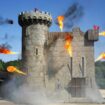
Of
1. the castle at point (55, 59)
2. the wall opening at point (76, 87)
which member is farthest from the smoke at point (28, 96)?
the wall opening at point (76, 87)

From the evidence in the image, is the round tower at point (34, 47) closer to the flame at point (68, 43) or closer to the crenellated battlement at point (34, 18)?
the crenellated battlement at point (34, 18)

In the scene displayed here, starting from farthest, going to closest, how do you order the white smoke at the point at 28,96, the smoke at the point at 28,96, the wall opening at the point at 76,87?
the wall opening at the point at 76,87 < the smoke at the point at 28,96 < the white smoke at the point at 28,96

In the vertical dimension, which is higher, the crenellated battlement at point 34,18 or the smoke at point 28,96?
the crenellated battlement at point 34,18

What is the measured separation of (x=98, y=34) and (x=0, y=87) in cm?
2486

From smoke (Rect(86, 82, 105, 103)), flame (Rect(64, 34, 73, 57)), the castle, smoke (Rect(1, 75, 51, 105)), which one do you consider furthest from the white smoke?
flame (Rect(64, 34, 73, 57))

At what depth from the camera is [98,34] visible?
57.5 meters

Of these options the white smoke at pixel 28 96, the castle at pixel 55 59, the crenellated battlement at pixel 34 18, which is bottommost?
the white smoke at pixel 28 96

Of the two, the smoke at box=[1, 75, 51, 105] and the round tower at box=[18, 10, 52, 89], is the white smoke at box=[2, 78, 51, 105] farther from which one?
the round tower at box=[18, 10, 52, 89]

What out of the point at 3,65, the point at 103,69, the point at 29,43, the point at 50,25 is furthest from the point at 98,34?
the point at 103,69

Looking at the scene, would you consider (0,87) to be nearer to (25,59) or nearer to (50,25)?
(25,59)

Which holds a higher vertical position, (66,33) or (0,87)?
(66,33)

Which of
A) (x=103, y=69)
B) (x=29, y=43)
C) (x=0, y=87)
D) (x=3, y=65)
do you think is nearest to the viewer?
(x=29, y=43)

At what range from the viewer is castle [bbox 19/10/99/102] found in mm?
55156

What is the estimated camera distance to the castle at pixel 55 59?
55156mm
